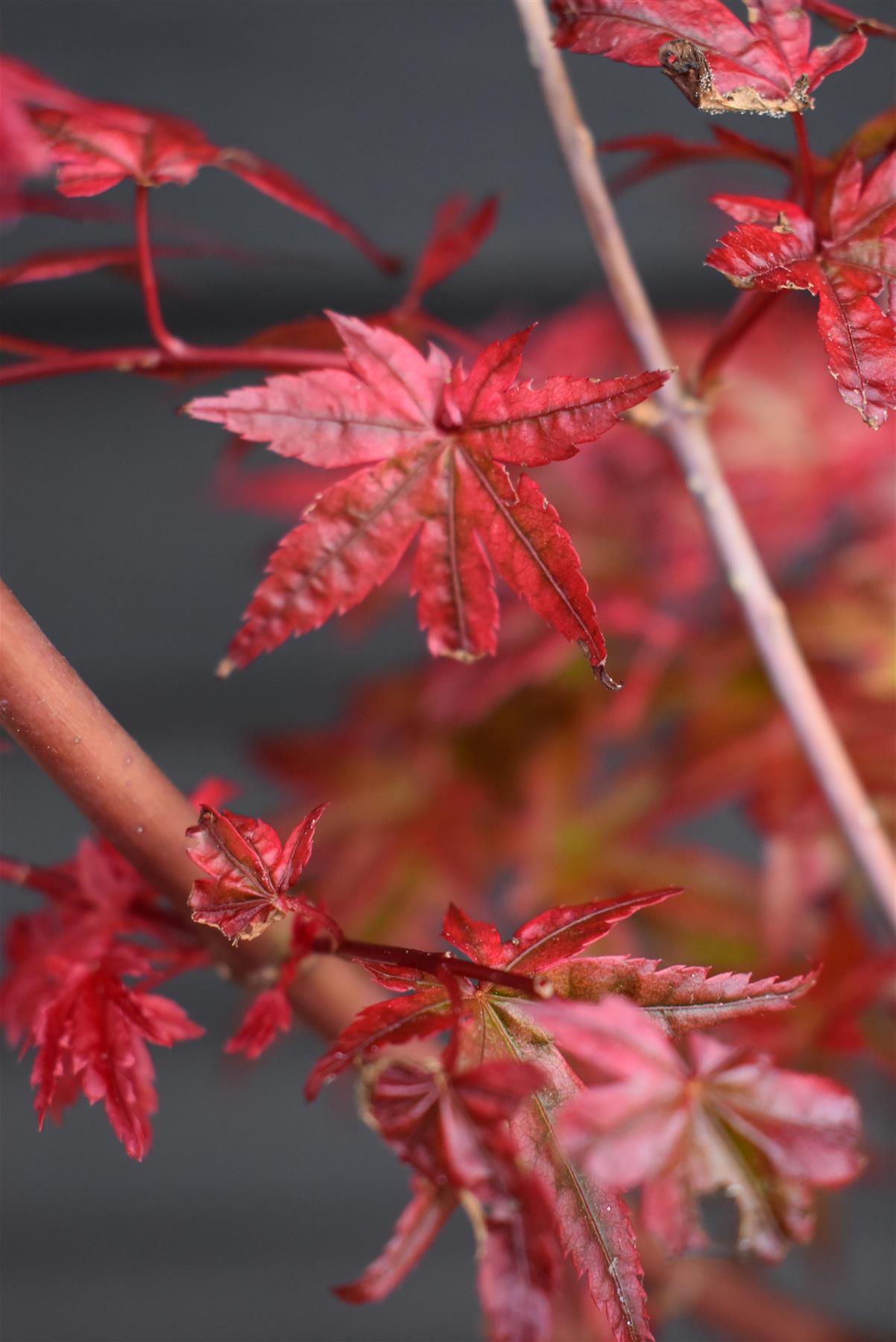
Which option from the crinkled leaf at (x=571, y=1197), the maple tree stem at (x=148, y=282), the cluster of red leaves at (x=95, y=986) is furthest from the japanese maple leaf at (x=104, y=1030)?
the maple tree stem at (x=148, y=282)

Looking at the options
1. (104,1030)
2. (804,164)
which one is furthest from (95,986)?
(804,164)

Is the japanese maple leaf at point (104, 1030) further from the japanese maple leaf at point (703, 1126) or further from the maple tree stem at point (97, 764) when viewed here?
the japanese maple leaf at point (703, 1126)

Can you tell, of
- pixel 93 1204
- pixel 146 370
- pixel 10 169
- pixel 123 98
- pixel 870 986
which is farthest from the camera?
pixel 93 1204

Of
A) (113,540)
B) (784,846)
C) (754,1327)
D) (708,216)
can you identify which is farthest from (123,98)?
(754,1327)

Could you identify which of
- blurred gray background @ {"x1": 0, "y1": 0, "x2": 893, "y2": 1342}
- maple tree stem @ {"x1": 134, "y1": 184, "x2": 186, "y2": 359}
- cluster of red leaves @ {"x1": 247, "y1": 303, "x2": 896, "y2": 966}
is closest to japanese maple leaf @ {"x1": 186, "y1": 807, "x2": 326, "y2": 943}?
maple tree stem @ {"x1": 134, "y1": 184, "x2": 186, "y2": 359}

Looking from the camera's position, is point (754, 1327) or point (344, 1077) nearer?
point (754, 1327)

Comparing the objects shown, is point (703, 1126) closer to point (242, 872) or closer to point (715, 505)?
point (242, 872)

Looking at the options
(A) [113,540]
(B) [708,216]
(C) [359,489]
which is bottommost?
(C) [359,489]

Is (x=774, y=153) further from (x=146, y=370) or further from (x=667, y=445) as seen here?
(x=146, y=370)
